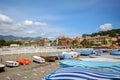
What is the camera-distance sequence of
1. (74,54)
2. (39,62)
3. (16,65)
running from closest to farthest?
(16,65), (39,62), (74,54)

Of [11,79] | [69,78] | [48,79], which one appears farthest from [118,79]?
[11,79]

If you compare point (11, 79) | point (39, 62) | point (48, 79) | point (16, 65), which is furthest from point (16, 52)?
point (48, 79)

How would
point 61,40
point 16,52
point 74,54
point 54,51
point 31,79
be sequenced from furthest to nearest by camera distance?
point 61,40, point 54,51, point 74,54, point 16,52, point 31,79

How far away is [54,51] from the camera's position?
60.3m

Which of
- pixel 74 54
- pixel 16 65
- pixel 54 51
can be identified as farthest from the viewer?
pixel 54 51

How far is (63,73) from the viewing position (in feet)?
27.0

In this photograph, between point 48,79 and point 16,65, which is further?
point 16,65

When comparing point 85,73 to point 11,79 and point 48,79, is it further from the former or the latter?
point 11,79

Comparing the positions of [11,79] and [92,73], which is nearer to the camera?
[92,73]

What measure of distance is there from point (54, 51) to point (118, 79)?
53030mm

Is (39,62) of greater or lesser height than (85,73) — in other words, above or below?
below

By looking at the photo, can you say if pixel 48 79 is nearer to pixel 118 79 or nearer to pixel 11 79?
pixel 118 79

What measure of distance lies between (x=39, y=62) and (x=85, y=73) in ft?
88.0

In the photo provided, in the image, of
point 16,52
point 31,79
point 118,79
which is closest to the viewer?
point 118,79
